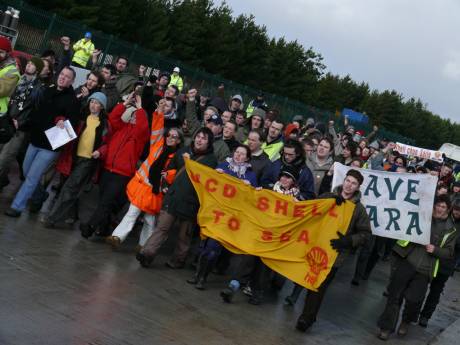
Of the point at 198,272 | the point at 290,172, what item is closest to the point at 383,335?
the point at 290,172

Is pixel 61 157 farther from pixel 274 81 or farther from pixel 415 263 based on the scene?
pixel 274 81

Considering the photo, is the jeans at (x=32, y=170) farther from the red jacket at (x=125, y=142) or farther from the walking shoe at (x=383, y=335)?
the walking shoe at (x=383, y=335)

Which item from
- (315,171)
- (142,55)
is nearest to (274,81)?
(142,55)

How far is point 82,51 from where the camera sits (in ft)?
65.4

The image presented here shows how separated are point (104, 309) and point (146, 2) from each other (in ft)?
166

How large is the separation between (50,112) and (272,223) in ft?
11.0

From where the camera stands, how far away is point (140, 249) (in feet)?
31.8

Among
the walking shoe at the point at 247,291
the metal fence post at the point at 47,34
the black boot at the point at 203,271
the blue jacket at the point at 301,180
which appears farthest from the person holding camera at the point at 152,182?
the metal fence post at the point at 47,34

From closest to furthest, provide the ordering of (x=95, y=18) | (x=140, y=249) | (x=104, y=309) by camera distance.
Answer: (x=104, y=309) < (x=140, y=249) < (x=95, y=18)

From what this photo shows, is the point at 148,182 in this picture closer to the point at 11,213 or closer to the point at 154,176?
the point at 154,176

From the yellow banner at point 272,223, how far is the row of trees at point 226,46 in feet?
133

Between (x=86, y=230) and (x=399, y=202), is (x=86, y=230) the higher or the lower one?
the lower one

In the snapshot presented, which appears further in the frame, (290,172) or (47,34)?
(47,34)

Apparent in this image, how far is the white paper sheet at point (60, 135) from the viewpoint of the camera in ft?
30.8
